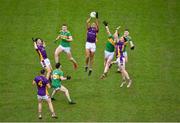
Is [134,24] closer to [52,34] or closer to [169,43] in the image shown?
[169,43]

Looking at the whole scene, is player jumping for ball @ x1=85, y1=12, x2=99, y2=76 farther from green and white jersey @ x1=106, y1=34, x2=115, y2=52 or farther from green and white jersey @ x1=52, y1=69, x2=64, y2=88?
green and white jersey @ x1=52, y1=69, x2=64, y2=88

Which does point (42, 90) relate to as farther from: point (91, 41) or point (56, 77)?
point (91, 41)

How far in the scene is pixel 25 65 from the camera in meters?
25.0

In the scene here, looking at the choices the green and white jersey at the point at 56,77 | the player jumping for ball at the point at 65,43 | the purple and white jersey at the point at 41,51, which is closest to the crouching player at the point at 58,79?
the green and white jersey at the point at 56,77

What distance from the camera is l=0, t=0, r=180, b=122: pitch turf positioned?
2158 centimetres

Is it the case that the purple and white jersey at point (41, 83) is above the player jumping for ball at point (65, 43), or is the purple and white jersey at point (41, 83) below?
below

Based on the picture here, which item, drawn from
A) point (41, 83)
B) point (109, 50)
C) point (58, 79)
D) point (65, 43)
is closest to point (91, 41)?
point (109, 50)

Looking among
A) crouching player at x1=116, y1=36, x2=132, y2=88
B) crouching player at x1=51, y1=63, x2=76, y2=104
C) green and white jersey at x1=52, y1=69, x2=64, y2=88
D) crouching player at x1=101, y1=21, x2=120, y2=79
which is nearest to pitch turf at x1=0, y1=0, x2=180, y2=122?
crouching player at x1=116, y1=36, x2=132, y2=88

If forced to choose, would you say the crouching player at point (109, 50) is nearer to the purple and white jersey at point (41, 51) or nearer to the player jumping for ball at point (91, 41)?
the player jumping for ball at point (91, 41)

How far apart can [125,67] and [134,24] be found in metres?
4.38

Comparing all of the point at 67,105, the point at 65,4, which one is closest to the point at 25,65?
the point at 67,105

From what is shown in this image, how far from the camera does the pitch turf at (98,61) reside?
21578mm

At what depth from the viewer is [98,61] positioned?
2553 centimetres

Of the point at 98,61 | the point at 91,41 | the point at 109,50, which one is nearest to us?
the point at 109,50
